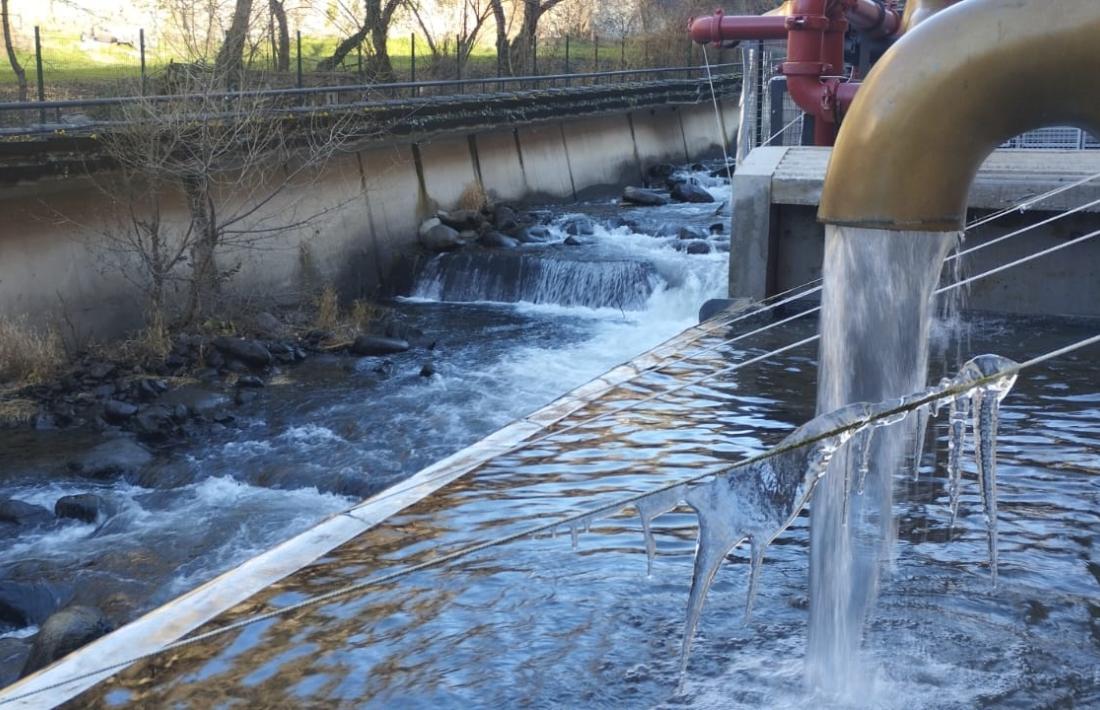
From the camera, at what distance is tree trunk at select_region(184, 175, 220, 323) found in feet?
49.8

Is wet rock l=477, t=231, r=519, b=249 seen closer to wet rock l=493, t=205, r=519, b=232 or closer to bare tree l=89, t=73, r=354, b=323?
wet rock l=493, t=205, r=519, b=232

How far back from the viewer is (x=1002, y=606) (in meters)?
5.32

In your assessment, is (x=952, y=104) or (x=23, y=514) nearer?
(x=952, y=104)

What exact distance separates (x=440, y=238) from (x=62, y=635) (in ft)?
45.4

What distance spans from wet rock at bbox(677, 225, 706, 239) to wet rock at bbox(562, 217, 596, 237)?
1.76 meters

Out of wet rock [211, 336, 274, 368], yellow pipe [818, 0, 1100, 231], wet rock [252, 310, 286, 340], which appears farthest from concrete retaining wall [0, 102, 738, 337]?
yellow pipe [818, 0, 1100, 231]

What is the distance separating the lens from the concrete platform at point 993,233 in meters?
10.9

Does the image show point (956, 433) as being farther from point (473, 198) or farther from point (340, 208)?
point (473, 198)

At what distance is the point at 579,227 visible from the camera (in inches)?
850

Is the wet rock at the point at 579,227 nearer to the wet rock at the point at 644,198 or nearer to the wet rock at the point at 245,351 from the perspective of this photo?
the wet rock at the point at 644,198

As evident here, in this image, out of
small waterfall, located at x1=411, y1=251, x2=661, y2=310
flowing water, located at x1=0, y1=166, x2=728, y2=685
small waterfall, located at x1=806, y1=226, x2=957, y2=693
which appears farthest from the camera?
small waterfall, located at x1=411, y1=251, x2=661, y2=310

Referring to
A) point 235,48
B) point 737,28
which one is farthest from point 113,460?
point 235,48

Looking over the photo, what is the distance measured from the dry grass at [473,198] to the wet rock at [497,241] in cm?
144

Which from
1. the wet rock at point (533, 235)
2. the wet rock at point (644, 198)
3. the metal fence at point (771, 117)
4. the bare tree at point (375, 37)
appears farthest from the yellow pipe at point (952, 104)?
the bare tree at point (375, 37)
